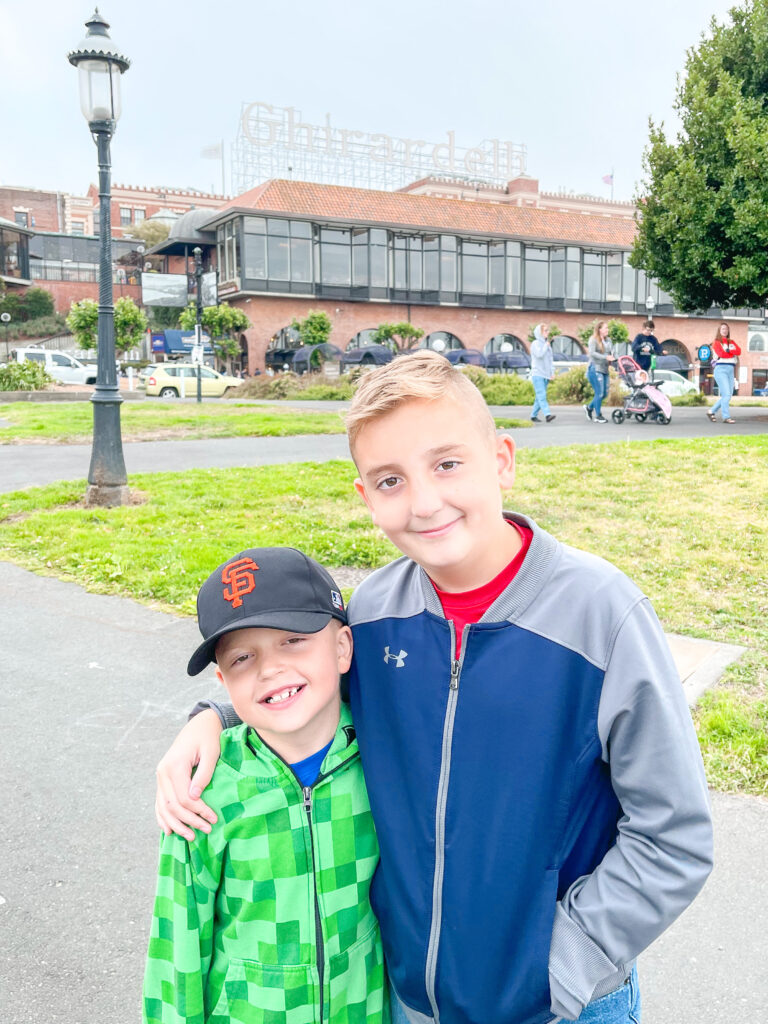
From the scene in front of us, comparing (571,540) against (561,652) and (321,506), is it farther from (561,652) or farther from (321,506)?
(561,652)

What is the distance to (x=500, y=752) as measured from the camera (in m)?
1.50

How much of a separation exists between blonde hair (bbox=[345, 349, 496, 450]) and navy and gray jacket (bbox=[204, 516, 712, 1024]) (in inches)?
12.0

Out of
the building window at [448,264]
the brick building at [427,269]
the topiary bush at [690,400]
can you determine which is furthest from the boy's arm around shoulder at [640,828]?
the building window at [448,264]

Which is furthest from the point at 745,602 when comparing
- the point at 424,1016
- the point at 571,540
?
the point at 424,1016

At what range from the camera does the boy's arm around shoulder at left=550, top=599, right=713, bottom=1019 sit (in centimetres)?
139

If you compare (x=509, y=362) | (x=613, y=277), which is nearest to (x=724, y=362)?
(x=509, y=362)

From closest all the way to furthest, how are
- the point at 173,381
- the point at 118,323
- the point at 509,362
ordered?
1. the point at 118,323
2. the point at 173,381
3. the point at 509,362

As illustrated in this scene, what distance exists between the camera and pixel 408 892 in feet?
5.25

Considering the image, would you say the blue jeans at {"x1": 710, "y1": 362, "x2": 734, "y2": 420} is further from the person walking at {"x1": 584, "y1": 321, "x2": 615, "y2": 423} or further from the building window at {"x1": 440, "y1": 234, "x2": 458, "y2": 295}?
the building window at {"x1": 440, "y1": 234, "x2": 458, "y2": 295}

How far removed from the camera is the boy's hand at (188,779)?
163 cm

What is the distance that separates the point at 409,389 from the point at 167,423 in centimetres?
1639

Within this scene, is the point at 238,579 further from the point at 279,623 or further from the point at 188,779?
the point at 188,779

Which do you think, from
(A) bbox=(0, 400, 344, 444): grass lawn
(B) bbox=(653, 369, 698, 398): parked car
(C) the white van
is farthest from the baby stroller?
(C) the white van

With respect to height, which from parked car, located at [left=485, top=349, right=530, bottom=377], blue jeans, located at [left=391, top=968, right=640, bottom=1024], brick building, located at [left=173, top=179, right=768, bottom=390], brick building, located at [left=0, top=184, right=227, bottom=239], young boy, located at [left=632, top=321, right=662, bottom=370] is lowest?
blue jeans, located at [left=391, top=968, right=640, bottom=1024]
